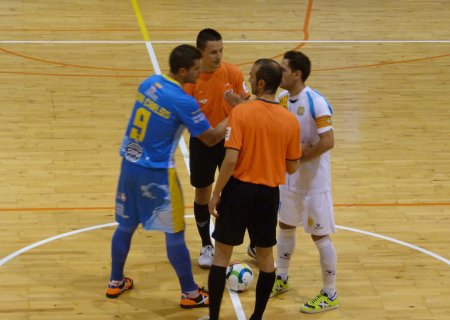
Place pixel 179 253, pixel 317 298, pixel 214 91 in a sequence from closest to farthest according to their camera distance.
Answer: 1. pixel 179 253
2. pixel 317 298
3. pixel 214 91

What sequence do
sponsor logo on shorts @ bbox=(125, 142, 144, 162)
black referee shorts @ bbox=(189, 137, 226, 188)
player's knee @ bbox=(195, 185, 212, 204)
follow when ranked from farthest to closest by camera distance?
1. player's knee @ bbox=(195, 185, 212, 204)
2. black referee shorts @ bbox=(189, 137, 226, 188)
3. sponsor logo on shorts @ bbox=(125, 142, 144, 162)

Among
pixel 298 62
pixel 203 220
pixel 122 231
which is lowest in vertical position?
pixel 203 220

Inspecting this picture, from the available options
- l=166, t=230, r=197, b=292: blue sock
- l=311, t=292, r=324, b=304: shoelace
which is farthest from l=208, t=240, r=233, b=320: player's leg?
l=311, t=292, r=324, b=304: shoelace

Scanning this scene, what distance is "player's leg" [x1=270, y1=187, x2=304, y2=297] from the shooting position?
461 cm

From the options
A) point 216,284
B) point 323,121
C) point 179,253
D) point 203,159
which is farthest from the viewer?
point 203,159

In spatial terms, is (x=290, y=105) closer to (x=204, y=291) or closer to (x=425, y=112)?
(x=204, y=291)

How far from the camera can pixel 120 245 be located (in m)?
4.56

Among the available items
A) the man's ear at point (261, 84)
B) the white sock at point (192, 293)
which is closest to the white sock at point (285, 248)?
the white sock at point (192, 293)

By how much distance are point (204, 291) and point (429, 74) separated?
688 centimetres

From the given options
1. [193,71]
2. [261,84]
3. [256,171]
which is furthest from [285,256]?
[193,71]

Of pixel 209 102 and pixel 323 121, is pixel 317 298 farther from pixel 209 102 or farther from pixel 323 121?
pixel 209 102

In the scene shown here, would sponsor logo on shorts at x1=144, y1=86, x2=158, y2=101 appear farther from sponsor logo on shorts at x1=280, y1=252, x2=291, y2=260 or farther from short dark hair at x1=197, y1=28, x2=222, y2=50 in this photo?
sponsor logo on shorts at x1=280, y1=252, x2=291, y2=260

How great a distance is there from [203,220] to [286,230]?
2.80 feet

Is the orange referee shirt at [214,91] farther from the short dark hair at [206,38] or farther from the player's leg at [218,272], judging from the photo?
the player's leg at [218,272]
